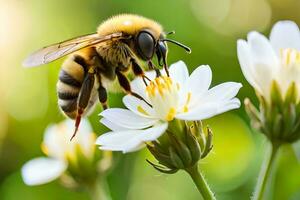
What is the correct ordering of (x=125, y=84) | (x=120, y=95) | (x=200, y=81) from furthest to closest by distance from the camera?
(x=120, y=95) → (x=125, y=84) → (x=200, y=81)

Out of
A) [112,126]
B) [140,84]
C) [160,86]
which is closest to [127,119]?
[112,126]

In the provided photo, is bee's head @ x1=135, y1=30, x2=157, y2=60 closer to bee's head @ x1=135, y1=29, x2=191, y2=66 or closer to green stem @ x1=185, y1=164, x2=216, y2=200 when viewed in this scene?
bee's head @ x1=135, y1=29, x2=191, y2=66

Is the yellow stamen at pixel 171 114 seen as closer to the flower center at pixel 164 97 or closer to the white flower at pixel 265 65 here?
the flower center at pixel 164 97

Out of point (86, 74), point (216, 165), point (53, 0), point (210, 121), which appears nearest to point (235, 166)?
point (216, 165)

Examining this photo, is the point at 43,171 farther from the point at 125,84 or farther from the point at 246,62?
the point at 246,62

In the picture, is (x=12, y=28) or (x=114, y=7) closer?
(x=114, y=7)

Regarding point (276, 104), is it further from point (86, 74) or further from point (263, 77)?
point (86, 74)
